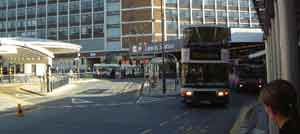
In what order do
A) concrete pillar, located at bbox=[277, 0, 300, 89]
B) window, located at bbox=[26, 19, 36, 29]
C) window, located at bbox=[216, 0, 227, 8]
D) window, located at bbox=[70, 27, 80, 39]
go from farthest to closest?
window, located at bbox=[26, 19, 36, 29], window, located at bbox=[216, 0, 227, 8], window, located at bbox=[70, 27, 80, 39], concrete pillar, located at bbox=[277, 0, 300, 89]

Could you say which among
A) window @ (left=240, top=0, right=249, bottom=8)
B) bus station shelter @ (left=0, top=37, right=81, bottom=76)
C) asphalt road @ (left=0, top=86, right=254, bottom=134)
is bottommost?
asphalt road @ (left=0, top=86, right=254, bottom=134)

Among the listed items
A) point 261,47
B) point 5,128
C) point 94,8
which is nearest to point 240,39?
point 261,47

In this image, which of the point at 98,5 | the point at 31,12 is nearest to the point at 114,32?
the point at 98,5

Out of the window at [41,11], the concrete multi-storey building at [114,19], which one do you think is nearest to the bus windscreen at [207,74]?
the concrete multi-storey building at [114,19]

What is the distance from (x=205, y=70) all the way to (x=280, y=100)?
17884mm

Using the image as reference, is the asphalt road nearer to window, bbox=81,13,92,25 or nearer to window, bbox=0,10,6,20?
window, bbox=81,13,92,25

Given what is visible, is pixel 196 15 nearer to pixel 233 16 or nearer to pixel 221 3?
pixel 221 3

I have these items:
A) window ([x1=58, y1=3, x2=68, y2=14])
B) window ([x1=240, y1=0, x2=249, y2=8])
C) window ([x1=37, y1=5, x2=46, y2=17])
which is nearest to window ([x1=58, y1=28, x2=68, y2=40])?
window ([x1=58, y1=3, x2=68, y2=14])

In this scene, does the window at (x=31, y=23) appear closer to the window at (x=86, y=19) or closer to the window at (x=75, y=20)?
the window at (x=75, y=20)

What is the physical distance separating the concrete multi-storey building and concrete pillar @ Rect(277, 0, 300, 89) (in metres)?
83.5

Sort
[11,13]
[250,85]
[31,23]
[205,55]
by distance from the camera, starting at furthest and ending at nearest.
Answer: [11,13] → [31,23] → [250,85] → [205,55]

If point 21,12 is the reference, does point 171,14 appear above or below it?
below

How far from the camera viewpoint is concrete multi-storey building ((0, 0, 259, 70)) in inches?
3625

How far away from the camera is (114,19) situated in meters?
94.3
